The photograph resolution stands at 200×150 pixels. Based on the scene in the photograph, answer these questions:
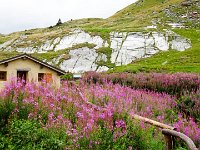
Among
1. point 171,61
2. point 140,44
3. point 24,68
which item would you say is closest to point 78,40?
point 140,44

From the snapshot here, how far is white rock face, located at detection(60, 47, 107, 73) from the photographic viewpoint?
5860 centimetres

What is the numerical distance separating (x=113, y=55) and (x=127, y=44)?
17.2ft

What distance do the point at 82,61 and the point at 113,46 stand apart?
8.23 metres

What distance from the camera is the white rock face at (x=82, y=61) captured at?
5860 centimetres

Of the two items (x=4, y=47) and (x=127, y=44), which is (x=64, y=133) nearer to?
(x=127, y=44)

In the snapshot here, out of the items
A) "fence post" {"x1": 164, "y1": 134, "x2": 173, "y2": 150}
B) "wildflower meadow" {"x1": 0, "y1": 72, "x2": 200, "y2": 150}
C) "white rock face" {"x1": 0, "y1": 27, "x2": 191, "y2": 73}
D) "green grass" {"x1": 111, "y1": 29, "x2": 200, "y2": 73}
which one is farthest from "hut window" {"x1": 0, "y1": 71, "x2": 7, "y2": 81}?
"fence post" {"x1": 164, "y1": 134, "x2": 173, "y2": 150}

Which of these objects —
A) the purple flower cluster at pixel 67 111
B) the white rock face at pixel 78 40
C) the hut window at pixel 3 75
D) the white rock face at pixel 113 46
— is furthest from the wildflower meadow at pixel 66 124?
the white rock face at pixel 78 40

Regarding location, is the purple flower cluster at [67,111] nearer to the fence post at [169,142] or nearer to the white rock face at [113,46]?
the fence post at [169,142]

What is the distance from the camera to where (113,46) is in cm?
6681

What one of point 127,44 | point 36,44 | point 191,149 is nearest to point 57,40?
point 36,44

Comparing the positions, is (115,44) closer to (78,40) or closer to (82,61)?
(78,40)

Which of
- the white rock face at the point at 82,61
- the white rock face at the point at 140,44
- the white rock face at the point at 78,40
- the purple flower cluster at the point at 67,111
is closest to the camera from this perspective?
the purple flower cluster at the point at 67,111

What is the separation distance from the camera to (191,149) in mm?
7172

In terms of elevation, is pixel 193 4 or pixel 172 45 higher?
pixel 193 4
